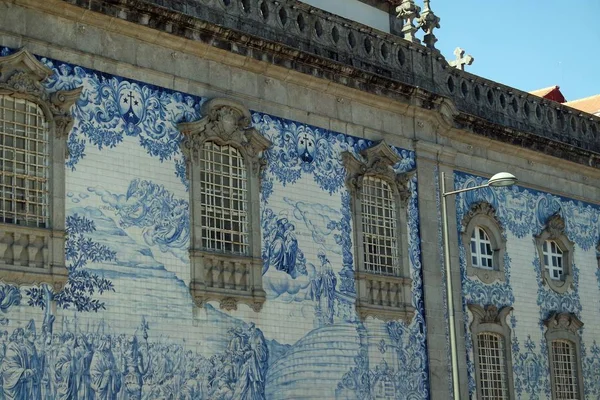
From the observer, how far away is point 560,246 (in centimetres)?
2625

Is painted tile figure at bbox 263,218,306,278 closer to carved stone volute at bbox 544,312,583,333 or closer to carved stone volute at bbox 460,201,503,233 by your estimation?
carved stone volute at bbox 460,201,503,233

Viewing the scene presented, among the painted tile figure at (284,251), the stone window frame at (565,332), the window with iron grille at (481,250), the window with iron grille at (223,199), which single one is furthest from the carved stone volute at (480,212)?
the window with iron grille at (223,199)

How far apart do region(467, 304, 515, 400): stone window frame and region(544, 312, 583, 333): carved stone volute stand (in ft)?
4.40

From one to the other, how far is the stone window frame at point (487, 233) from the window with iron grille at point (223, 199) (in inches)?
228

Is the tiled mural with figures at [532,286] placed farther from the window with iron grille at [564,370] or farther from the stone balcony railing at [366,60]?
the stone balcony railing at [366,60]

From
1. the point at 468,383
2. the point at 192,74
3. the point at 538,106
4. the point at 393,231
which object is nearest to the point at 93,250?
the point at 192,74

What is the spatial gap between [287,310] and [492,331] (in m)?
5.61

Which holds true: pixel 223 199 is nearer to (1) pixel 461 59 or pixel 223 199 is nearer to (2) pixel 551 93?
(1) pixel 461 59

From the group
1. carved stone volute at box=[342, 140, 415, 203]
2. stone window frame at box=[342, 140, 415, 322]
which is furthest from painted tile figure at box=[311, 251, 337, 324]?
carved stone volute at box=[342, 140, 415, 203]

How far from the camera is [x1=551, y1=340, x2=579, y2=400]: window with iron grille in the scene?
25.0 m

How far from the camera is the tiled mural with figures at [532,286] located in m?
24.0

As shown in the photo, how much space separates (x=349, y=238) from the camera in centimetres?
2108

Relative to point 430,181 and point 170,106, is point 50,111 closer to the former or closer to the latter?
point 170,106

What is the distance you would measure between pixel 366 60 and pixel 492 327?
562cm
